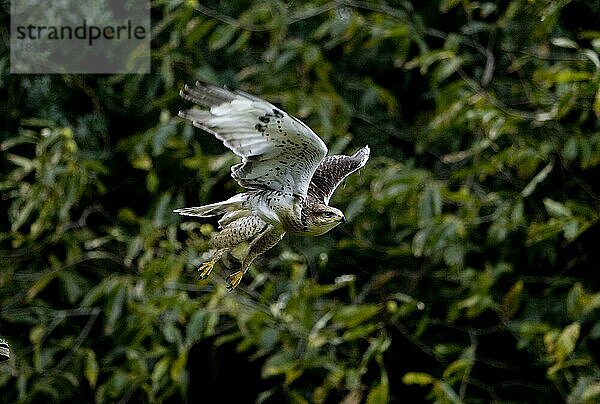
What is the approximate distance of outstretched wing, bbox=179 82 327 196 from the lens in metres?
0.80

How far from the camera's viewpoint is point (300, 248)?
2.80m

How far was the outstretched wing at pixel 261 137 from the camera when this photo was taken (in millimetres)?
803

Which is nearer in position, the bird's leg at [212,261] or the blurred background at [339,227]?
the bird's leg at [212,261]

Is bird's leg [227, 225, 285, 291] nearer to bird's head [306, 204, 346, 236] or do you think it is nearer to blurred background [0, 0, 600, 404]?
bird's head [306, 204, 346, 236]

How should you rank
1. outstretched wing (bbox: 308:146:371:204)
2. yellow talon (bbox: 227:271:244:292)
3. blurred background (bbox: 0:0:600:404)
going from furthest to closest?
blurred background (bbox: 0:0:600:404) < outstretched wing (bbox: 308:146:371:204) < yellow talon (bbox: 227:271:244:292)

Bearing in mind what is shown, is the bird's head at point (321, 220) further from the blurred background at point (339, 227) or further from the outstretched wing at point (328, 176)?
the blurred background at point (339, 227)

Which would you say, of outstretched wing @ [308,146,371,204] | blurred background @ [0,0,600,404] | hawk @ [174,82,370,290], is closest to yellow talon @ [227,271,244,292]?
hawk @ [174,82,370,290]

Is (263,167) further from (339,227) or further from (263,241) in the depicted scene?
(339,227)

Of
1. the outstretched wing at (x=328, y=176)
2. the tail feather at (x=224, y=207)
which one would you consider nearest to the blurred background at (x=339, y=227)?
the outstretched wing at (x=328, y=176)

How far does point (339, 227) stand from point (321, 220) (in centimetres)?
191

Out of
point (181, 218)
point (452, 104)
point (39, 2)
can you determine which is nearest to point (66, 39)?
point (39, 2)

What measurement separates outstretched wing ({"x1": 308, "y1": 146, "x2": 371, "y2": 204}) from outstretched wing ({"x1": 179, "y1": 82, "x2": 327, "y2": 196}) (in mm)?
74

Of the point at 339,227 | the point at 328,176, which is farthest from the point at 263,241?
the point at 339,227

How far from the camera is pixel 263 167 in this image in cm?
86
